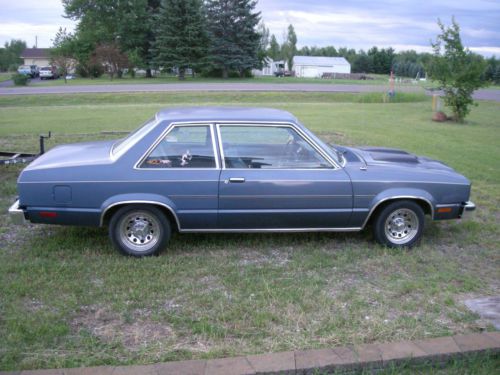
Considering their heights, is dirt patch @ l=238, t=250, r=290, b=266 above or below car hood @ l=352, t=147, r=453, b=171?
below

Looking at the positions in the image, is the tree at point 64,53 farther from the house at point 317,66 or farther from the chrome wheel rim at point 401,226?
the chrome wheel rim at point 401,226

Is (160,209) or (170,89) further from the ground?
Answer: (170,89)

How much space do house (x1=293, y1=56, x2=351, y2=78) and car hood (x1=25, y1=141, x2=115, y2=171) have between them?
74379 millimetres

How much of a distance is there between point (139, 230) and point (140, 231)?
14mm

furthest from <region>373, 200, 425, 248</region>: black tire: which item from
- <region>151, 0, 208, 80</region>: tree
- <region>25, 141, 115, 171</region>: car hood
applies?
<region>151, 0, 208, 80</region>: tree

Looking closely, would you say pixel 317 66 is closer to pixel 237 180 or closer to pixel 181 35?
pixel 181 35

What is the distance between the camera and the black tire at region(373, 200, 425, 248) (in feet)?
17.8

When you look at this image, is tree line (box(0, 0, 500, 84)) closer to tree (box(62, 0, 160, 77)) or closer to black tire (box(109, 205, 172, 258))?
tree (box(62, 0, 160, 77))

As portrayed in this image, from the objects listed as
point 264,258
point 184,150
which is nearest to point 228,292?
point 264,258

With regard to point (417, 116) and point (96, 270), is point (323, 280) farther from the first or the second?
point (417, 116)

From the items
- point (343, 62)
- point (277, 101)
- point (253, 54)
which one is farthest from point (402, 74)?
point (277, 101)

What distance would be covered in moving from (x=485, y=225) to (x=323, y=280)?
2.87 m

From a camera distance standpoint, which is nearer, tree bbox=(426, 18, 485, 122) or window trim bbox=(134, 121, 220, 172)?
window trim bbox=(134, 121, 220, 172)

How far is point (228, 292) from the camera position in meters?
4.46
